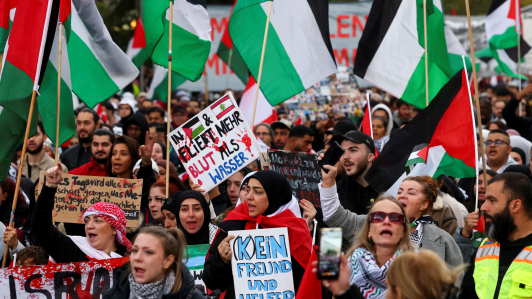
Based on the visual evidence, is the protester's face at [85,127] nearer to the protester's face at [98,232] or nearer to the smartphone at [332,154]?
the protester's face at [98,232]

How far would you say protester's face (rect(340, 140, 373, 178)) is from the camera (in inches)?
233

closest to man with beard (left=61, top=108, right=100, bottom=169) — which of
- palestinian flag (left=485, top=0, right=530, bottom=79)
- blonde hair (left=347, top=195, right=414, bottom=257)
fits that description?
blonde hair (left=347, top=195, right=414, bottom=257)

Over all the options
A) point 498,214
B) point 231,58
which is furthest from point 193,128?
point 231,58

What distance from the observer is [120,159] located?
260 inches

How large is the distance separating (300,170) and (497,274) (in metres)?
2.64

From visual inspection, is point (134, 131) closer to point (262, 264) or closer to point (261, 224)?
point (261, 224)

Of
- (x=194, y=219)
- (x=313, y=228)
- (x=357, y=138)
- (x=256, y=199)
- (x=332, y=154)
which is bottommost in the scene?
(x=313, y=228)

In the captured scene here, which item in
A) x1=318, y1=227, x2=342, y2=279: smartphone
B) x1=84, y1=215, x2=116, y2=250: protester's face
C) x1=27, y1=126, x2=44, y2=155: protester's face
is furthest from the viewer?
x1=27, y1=126, x2=44, y2=155: protester's face

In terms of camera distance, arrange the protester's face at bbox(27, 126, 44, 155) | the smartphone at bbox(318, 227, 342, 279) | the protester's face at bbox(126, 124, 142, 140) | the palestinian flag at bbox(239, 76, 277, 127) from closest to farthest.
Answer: the smartphone at bbox(318, 227, 342, 279)
the protester's face at bbox(27, 126, 44, 155)
the protester's face at bbox(126, 124, 142, 140)
the palestinian flag at bbox(239, 76, 277, 127)

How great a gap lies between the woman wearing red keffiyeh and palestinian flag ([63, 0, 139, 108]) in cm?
235

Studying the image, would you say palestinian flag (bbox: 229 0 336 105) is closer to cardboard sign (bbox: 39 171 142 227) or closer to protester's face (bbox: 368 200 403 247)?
cardboard sign (bbox: 39 171 142 227)

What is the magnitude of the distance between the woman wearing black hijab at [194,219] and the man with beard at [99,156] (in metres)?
1.56

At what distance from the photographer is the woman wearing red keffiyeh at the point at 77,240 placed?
4832 mm

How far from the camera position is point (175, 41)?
711cm
